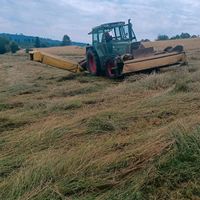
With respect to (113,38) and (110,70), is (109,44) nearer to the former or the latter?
(113,38)

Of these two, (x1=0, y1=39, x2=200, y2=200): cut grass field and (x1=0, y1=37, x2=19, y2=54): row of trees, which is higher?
(x1=0, y1=39, x2=200, y2=200): cut grass field

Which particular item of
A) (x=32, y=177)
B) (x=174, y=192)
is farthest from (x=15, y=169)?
(x=174, y=192)

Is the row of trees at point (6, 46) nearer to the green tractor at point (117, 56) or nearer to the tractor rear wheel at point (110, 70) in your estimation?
the green tractor at point (117, 56)

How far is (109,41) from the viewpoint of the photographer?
46.0ft

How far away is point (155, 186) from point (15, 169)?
1.60 metres

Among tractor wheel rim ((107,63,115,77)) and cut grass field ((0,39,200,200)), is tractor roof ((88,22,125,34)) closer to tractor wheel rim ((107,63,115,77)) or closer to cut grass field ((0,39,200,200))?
tractor wheel rim ((107,63,115,77))

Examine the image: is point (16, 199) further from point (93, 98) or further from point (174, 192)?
point (93, 98)

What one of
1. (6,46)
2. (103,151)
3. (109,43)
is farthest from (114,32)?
(6,46)

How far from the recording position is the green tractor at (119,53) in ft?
41.4

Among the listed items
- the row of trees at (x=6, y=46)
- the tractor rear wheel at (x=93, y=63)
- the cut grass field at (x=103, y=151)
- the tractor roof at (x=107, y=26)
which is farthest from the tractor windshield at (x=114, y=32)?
the row of trees at (x=6, y=46)

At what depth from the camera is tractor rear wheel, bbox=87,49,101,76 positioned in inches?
567

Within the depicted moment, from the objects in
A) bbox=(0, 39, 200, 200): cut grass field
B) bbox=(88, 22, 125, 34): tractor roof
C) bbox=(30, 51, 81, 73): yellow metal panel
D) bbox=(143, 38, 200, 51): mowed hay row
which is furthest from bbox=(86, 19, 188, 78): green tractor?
bbox=(143, 38, 200, 51): mowed hay row

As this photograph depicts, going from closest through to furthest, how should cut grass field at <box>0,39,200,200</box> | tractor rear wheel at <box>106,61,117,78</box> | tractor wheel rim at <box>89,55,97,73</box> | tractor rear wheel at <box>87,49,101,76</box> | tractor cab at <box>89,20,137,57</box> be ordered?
cut grass field at <box>0,39,200,200</box> → tractor rear wheel at <box>106,61,117,78</box> → tractor cab at <box>89,20,137,57</box> → tractor rear wheel at <box>87,49,101,76</box> → tractor wheel rim at <box>89,55,97,73</box>

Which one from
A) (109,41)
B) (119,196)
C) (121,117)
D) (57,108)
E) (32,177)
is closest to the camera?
(119,196)
